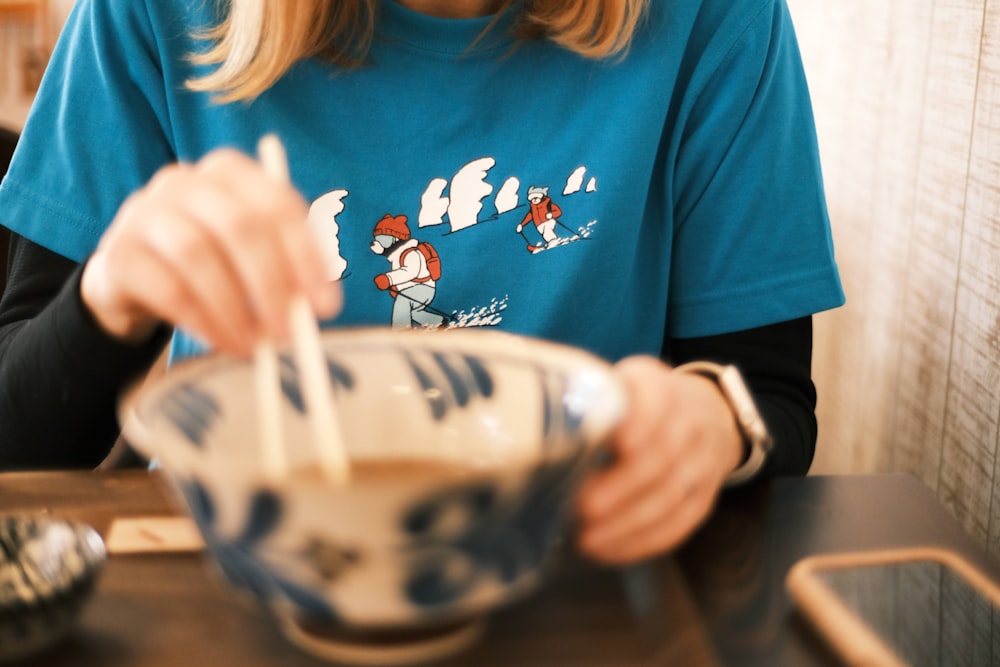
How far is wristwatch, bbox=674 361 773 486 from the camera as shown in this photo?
0.61 metres

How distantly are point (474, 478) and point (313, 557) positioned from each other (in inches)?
2.6

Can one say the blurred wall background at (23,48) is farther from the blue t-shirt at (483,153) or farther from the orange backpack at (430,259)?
the orange backpack at (430,259)

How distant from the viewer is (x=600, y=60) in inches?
33.0

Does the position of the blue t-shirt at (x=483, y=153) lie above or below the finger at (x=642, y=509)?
above

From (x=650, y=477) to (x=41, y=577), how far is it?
0.97ft

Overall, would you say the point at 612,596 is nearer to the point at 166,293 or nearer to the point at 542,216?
the point at 166,293

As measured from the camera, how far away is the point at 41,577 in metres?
0.47

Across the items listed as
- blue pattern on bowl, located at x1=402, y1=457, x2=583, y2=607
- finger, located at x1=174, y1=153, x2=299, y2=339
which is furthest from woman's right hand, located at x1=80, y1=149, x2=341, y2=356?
blue pattern on bowl, located at x1=402, y1=457, x2=583, y2=607

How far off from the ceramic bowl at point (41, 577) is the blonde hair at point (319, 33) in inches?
15.6

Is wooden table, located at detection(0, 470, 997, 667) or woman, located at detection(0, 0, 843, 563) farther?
woman, located at detection(0, 0, 843, 563)

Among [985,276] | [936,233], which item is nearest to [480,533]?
[985,276]

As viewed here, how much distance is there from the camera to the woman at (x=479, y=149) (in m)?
0.80

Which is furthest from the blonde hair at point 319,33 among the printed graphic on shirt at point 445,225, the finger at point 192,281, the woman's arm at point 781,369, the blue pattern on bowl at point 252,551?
the blue pattern on bowl at point 252,551

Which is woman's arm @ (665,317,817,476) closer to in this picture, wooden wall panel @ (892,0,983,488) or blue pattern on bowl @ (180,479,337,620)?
wooden wall panel @ (892,0,983,488)
